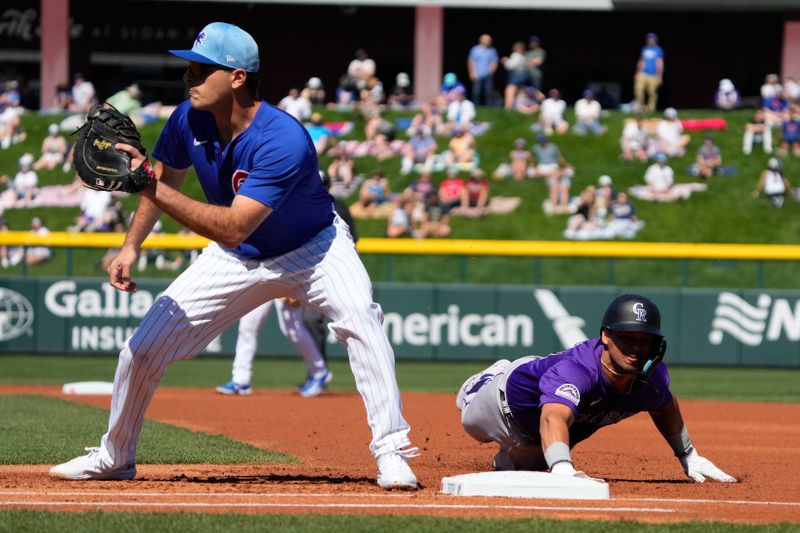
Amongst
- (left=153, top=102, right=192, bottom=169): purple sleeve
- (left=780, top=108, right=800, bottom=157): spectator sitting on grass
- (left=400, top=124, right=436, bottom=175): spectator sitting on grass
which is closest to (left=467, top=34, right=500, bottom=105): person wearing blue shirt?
(left=400, top=124, right=436, bottom=175): spectator sitting on grass

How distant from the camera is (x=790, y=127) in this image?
23156 millimetres

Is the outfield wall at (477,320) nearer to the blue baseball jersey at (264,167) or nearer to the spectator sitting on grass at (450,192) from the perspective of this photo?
the spectator sitting on grass at (450,192)

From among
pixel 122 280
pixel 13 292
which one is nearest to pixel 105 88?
pixel 13 292

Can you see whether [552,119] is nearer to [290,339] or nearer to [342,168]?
[342,168]

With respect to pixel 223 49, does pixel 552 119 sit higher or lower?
higher

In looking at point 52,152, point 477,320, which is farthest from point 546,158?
point 52,152

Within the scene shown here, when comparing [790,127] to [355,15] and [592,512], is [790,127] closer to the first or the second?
[355,15]

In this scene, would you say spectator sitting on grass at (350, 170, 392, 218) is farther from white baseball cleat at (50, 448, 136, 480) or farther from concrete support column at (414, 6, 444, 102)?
white baseball cleat at (50, 448, 136, 480)

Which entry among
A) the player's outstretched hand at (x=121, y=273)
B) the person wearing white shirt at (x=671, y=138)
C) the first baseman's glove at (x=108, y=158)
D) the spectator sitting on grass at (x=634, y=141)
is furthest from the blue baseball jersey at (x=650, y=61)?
the first baseman's glove at (x=108, y=158)

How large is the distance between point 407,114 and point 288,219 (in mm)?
19271

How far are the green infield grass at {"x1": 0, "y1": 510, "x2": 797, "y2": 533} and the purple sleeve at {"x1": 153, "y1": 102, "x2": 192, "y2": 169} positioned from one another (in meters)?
1.64

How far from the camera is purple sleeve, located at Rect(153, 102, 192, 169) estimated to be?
546cm

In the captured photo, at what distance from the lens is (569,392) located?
5.47 meters

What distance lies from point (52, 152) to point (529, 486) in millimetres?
19533
